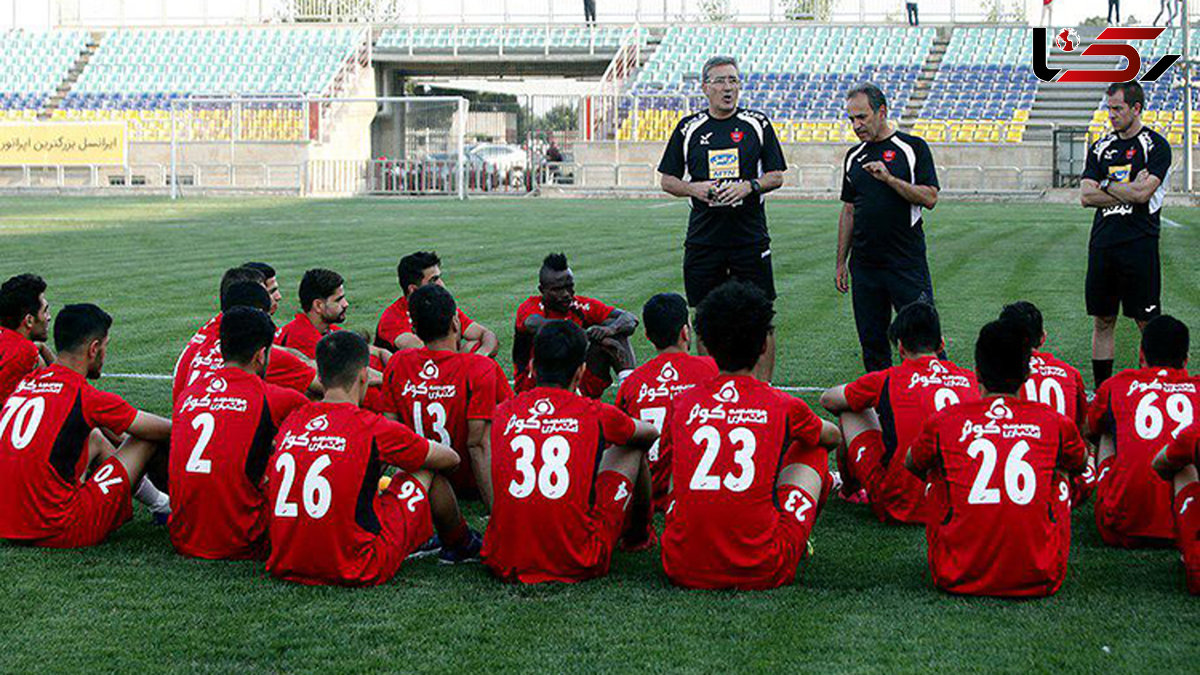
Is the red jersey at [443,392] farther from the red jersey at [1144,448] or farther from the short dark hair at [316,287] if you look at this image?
the red jersey at [1144,448]

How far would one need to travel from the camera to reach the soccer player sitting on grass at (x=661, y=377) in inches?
241

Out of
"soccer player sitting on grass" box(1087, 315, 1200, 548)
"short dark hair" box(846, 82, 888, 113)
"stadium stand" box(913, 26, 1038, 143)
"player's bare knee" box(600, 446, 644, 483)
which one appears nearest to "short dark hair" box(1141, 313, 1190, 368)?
"soccer player sitting on grass" box(1087, 315, 1200, 548)

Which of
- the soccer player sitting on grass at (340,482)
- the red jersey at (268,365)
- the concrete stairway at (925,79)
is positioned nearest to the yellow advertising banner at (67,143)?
the concrete stairway at (925,79)

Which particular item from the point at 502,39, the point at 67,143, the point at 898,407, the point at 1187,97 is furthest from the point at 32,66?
the point at 898,407

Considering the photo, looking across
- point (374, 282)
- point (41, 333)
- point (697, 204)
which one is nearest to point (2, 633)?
point (41, 333)

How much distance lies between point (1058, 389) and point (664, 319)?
1821 mm

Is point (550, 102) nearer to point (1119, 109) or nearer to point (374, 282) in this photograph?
point (374, 282)

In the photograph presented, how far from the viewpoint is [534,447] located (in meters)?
5.36

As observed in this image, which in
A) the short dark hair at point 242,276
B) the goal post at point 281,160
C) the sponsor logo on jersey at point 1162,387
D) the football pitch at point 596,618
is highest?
the goal post at point 281,160

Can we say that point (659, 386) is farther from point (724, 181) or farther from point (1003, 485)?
point (724, 181)

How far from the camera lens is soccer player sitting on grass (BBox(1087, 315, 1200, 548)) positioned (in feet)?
18.8

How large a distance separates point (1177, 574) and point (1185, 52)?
24240 mm

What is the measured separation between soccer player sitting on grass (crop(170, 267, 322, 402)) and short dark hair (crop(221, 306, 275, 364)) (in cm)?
80

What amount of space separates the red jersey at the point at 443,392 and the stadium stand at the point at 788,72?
37.7 meters
